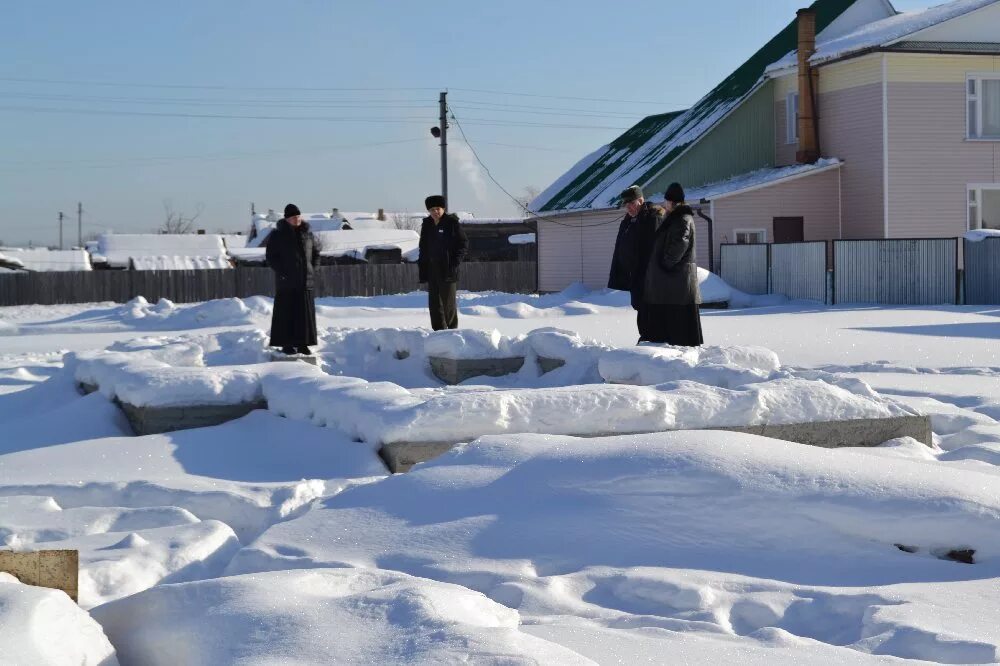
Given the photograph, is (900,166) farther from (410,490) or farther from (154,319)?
(410,490)

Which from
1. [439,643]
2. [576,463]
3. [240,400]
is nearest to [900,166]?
[240,400]

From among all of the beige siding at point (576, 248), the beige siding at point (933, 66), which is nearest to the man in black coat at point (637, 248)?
the beige siding at point (933, 66)

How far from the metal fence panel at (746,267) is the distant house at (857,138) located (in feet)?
2.33

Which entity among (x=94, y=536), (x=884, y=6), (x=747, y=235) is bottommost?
(x=94, y=536)

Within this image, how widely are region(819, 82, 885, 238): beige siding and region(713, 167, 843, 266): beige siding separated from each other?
398 millimetres

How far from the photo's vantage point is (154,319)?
23516 mm

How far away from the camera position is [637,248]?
A: 34.7 feet

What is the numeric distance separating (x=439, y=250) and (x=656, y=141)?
76.5ft

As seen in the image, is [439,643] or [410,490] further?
[410,490]

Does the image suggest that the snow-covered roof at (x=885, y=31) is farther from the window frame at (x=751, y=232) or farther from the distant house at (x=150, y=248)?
the distant house at (x=150, y=248)

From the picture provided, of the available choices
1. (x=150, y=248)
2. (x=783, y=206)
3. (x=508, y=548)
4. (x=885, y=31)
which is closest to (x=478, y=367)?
(x=508, y=548)

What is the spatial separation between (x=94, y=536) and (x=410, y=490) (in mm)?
1324

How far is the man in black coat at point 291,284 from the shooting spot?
1155 centimetres

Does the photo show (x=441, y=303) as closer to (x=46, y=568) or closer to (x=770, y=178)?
(x=46, y=568)
